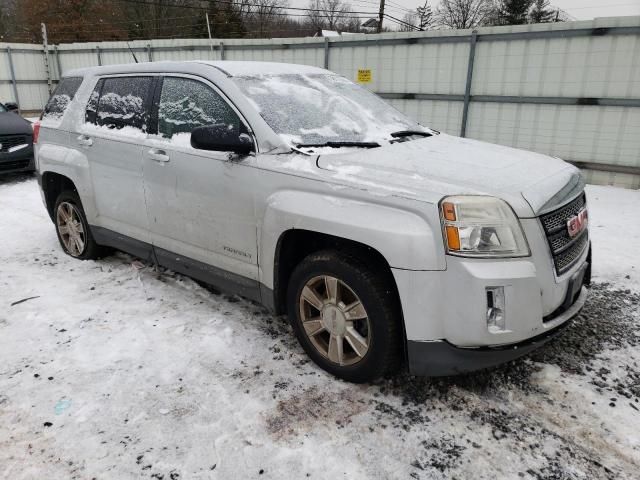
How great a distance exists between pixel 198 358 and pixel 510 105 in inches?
310

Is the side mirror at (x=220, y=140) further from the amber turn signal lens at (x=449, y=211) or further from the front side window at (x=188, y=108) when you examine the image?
the amber turn signal lens at (x=449, y=211)

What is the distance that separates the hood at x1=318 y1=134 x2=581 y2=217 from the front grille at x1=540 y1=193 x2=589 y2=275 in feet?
0.29

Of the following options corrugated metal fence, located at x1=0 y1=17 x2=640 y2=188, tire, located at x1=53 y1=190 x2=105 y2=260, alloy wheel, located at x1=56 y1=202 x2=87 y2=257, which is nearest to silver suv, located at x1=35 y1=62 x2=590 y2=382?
tire, located at x1=53 y1=190 x2=105 y2=260

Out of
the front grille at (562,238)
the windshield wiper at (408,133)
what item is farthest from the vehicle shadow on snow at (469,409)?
the windshield wiper at (408,133)

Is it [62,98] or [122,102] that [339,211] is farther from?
[62,98]

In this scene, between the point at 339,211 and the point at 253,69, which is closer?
the point at 339,211

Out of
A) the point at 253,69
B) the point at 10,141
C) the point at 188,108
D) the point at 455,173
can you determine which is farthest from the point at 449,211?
the point at 10,141

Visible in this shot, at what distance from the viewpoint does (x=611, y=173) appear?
8.34 m

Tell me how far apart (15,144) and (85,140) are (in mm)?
5373

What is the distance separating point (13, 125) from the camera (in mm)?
8594

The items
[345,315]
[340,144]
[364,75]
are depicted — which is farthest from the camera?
[364,75]

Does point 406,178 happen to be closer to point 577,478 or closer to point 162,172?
point 577,478

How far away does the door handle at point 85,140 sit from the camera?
14.2 feet

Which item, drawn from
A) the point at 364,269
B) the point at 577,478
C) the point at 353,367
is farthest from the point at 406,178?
the point at 577,478
